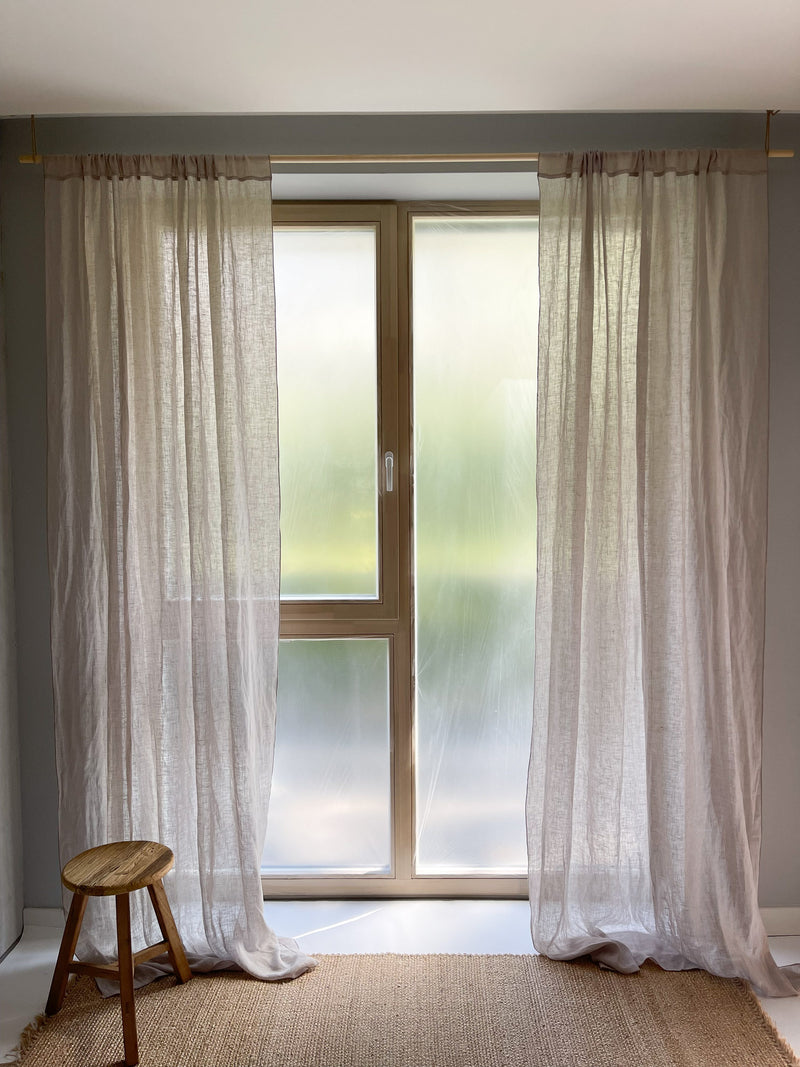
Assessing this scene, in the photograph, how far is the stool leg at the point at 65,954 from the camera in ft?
7.49

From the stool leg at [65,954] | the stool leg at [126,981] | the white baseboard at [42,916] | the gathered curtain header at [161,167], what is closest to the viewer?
the stool leg at [126,981]

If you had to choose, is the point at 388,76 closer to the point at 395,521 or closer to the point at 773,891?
the point at 395,521

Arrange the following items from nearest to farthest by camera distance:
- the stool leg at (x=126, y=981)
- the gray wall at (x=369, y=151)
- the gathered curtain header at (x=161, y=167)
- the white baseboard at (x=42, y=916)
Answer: the stool leg at (x=126, y=981) → the gathered curtain header at (x=161, y=167) → the gray wall at (x=369, y=151) → the white baseboard at (x=42, y=916)

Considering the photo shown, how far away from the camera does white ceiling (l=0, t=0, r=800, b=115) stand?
1.89 metres

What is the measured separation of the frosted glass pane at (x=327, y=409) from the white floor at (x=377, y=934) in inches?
41.3

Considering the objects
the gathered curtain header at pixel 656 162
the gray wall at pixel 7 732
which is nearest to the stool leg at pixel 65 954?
the gray wall at pixel 7 732

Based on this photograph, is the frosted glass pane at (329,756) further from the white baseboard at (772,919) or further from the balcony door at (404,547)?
the white baseboard at (772,919)

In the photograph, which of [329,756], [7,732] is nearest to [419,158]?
[329,756]

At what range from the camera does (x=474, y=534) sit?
111 inches

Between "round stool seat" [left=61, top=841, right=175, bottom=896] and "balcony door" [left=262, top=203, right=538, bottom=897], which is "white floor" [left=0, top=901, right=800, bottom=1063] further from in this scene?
"round stool seat" [left=61, top=841, right=175, bottom=896]

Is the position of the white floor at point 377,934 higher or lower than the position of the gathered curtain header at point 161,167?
lower

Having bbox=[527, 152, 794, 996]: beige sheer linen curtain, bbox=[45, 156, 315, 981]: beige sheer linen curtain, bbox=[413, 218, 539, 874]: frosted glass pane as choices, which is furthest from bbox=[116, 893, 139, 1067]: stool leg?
bbox=[527, 152, 794, 996]: beige sheer linen curtain

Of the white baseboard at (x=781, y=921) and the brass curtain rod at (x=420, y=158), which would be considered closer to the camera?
the brass curtain rod at (x=420, y=158)

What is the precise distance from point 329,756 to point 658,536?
1.30m
